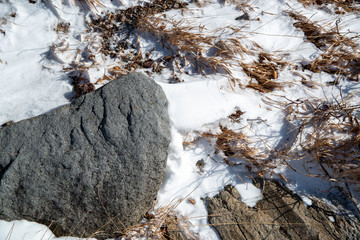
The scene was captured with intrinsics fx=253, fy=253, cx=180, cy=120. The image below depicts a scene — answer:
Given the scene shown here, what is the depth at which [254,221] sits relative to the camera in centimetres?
194

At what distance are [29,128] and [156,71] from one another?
121 centimetres

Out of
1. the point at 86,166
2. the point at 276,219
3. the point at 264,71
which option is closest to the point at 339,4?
the point at 264,71

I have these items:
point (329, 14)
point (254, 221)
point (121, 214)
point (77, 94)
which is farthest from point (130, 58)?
point (329, 14)

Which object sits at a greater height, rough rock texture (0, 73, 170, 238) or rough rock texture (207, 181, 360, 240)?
rough rock texture (0, 73, 170, 238)

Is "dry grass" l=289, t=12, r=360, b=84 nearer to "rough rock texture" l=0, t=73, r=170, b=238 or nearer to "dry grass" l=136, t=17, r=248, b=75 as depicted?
"dry grass" l=136, t=17, r=248, b=75

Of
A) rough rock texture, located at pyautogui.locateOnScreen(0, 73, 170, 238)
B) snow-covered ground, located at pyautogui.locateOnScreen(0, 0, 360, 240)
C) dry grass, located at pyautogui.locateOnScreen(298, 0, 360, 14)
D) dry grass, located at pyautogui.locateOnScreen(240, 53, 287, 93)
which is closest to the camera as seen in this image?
rough rock texture, located at pyautogui.locateOnScreen(0, 73, 170, 238)

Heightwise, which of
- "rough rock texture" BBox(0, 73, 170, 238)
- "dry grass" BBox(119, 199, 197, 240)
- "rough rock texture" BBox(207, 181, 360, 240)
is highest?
"rough rock texture" BBox(0, 73, 170, 238)

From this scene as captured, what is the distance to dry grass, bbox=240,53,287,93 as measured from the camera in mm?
2477

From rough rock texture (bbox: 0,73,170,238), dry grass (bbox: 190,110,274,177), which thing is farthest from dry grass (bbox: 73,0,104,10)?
dry grass (bbox: 190,110,274,177)

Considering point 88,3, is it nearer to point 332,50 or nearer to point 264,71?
point 264,71

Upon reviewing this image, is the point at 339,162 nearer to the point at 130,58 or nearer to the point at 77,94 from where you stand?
the point at 130,58

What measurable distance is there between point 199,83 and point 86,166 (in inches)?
47.8

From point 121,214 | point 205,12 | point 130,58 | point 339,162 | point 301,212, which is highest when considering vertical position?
point 205,12

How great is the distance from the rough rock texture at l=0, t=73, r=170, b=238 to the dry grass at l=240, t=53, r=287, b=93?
1105 millimetres
